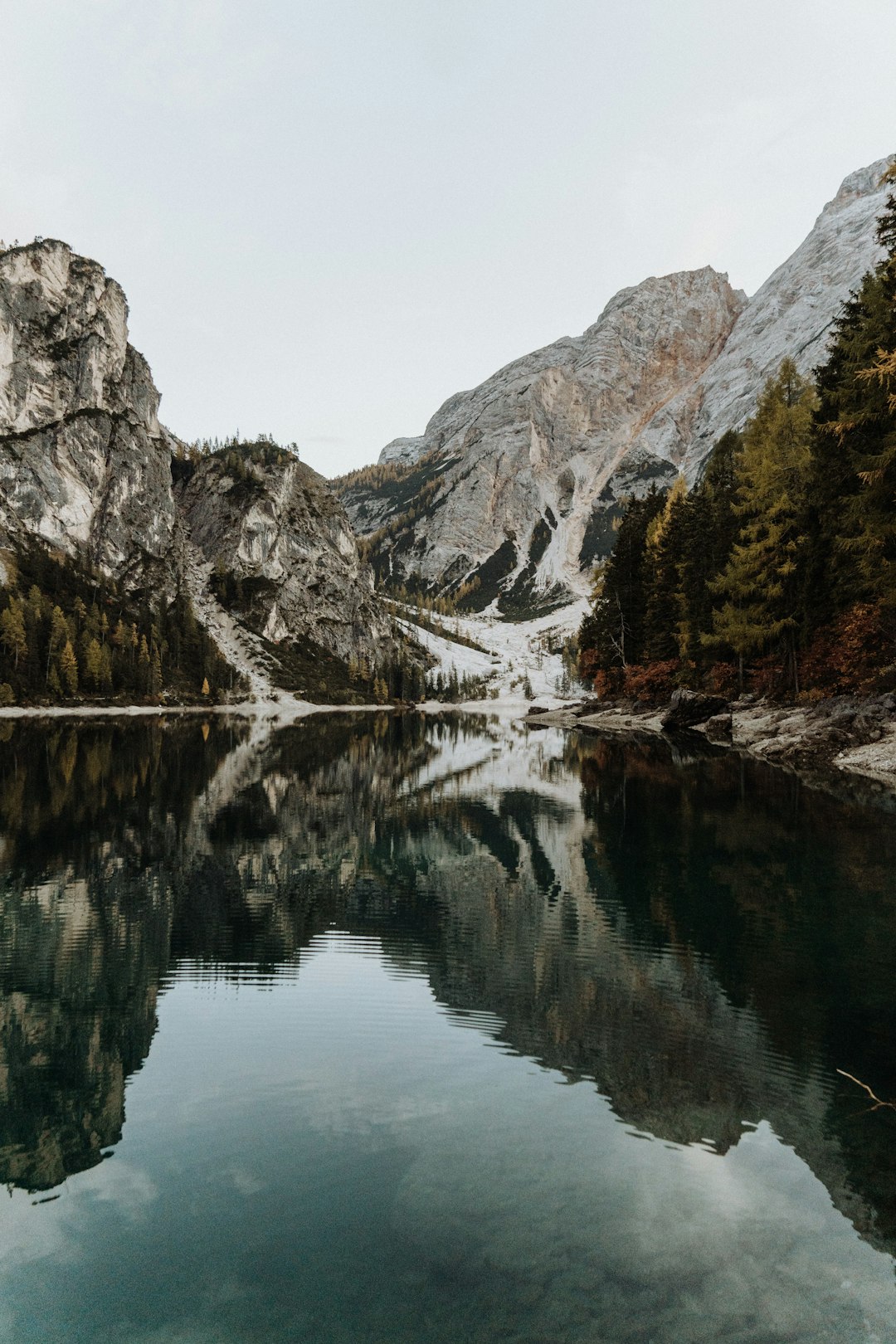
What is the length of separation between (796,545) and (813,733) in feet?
42.3

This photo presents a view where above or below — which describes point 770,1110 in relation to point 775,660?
below

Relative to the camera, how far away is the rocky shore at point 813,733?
29719 mm

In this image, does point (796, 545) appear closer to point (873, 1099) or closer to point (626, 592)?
point (626, 592)

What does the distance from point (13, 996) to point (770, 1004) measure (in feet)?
35.4

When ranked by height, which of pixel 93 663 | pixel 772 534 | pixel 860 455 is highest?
pixel 860 455

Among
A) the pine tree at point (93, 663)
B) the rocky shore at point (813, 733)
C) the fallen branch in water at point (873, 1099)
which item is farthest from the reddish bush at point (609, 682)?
the pine tree at point (93, 663)

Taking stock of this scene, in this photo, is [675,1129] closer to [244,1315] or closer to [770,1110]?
[770,1110]

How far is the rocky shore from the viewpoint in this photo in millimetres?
29719

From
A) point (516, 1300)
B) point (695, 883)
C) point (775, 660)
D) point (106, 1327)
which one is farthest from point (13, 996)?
point (775, 660)

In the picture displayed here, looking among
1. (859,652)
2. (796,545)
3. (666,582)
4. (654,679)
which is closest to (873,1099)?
(859,652)

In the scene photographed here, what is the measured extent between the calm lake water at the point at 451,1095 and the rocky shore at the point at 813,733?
11680 millimetres

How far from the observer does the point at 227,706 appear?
16912 centimetres

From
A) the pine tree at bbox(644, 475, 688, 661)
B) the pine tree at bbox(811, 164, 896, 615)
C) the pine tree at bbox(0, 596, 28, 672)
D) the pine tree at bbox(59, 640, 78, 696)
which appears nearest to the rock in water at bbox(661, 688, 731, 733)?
the pine tree at bbox(644, 475, 688, 661)

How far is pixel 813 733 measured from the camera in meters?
37.7
